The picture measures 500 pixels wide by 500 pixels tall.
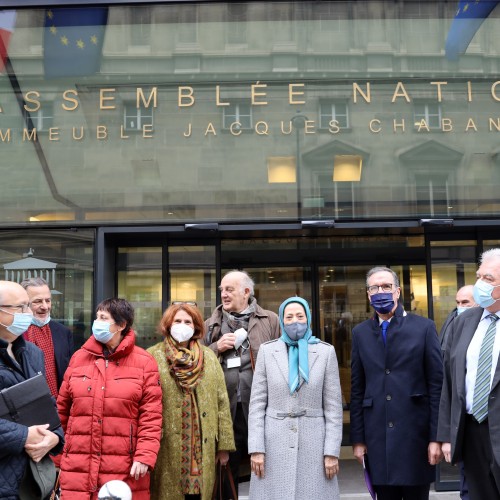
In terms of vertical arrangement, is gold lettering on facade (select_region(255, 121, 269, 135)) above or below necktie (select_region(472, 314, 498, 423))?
above

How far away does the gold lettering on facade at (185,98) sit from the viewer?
739cm

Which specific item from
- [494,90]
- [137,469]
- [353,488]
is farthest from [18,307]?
[494,90]

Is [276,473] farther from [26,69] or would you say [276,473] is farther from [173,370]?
[26,69]

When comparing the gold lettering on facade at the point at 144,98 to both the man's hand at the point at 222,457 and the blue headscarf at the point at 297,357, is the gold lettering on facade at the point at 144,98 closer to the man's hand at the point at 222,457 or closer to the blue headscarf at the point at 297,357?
the blue headscarf at the point at 297,357

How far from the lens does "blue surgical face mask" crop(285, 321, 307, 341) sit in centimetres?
443

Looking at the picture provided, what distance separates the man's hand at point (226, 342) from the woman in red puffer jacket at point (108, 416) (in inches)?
28.4

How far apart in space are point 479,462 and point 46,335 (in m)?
3.33

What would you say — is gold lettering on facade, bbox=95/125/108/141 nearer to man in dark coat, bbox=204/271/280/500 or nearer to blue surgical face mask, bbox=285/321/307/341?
man in dark coat, bbox=204/271/280/500

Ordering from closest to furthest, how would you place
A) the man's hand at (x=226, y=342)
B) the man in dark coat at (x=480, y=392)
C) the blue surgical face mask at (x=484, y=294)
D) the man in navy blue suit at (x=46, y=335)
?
the man in dark coat at (x=480, y=392) < the blue surgical face mask at (x=484, y=294) < the man's hand at (x=226, y=342) < the man in navy blue suit at (x=46, y=335)

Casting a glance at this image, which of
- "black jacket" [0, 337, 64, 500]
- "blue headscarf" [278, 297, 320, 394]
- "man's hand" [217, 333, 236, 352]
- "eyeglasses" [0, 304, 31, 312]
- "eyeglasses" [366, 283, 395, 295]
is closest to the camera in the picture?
"black jacket" [0, 337, 64, 500]

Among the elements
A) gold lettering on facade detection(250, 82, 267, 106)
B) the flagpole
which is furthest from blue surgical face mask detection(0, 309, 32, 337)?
gold lettering on facade detection(250, 82, 267, 106)

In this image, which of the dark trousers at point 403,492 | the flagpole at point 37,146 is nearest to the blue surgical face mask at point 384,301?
the dark trousers at point 403,492

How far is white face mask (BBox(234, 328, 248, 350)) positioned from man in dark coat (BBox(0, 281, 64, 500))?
1.70 meters

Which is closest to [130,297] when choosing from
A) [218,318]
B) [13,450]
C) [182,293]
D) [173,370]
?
[182,293]
